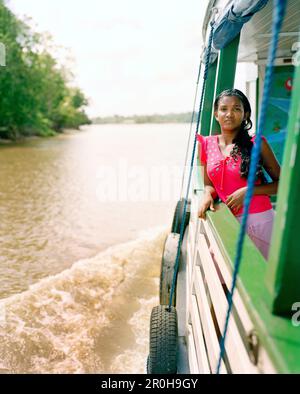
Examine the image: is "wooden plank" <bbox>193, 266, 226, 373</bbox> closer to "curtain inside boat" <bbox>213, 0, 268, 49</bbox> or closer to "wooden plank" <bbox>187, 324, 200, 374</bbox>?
"wooden plank" <bbox>187, 324, 200, 374</bbox>

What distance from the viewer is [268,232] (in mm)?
2363

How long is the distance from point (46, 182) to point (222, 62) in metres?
12.7

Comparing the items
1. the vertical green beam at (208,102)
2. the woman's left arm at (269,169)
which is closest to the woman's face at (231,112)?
the woman's left arm at (269,169)

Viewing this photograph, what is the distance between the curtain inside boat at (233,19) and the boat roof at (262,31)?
0.04m

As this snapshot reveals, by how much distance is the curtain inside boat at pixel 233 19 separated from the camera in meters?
2.18

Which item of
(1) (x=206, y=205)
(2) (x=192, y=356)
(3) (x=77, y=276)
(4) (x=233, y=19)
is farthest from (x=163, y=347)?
(3) (x=77, y=276)

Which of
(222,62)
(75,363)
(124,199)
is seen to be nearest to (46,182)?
(124,199)

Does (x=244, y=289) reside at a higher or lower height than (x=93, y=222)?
higher

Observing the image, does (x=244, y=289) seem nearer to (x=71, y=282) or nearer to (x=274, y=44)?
(x=274, y=44)

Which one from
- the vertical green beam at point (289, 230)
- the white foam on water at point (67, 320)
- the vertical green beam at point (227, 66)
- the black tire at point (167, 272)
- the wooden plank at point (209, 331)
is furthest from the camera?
the white foam on water at point (67, 320)

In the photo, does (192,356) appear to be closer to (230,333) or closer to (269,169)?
(230,333)

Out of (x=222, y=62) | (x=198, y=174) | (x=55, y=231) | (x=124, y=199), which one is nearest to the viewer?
(x=222, y=62)

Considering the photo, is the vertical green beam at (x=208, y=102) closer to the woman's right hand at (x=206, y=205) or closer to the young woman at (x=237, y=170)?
the young woman at (x=237, y=170)

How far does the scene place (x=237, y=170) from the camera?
245 centimetres
